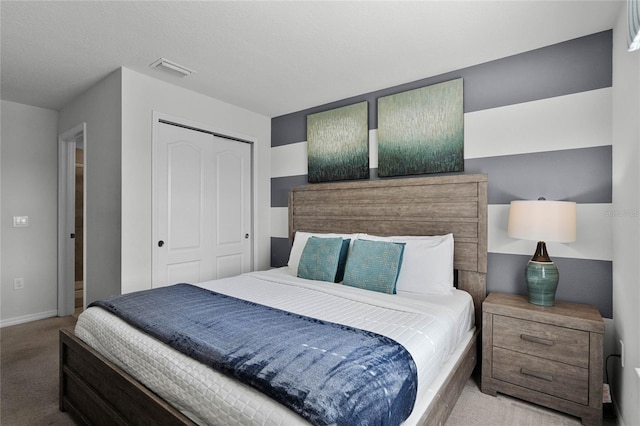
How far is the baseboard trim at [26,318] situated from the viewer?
138 inches

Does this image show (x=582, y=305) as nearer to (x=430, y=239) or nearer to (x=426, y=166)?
(x=430, y=239)

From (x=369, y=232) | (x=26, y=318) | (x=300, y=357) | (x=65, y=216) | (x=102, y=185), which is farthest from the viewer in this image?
(x=65, y=216)

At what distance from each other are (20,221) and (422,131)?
4.47 m

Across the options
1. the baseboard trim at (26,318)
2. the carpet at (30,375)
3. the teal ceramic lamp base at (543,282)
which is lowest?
the carpet at (30,375)

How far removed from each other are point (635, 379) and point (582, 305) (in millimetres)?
703

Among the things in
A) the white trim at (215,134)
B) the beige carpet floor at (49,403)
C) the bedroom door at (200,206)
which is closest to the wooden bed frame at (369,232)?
the beige carpet floor at (49,403)

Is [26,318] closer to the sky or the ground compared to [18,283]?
closer to the ground

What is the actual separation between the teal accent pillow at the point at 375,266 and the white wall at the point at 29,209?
372cm

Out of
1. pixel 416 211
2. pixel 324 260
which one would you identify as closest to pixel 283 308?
pixel 324 260

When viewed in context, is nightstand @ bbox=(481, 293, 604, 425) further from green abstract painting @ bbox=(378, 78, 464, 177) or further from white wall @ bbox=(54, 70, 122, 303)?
white wall @ bbox=(54, 70, 122, 303)

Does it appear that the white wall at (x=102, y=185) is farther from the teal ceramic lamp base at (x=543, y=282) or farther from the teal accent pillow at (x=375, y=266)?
the teal ceramic lamp base at (x=543, y=282)

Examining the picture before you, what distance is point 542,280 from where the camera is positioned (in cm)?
207

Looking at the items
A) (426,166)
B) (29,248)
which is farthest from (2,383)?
(426,166)

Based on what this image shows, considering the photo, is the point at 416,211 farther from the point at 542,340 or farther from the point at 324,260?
the point at 542,340
